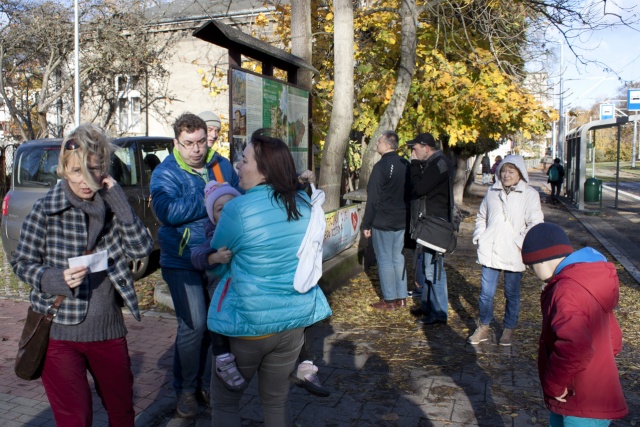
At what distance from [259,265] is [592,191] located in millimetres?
19975

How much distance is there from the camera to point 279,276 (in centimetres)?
289

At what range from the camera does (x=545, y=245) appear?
2809 millimetres

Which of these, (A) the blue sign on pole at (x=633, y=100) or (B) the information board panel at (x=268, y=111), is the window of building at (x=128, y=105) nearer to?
(B) the information board panel at (x=268, y=111)

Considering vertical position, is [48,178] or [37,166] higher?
[37,166]

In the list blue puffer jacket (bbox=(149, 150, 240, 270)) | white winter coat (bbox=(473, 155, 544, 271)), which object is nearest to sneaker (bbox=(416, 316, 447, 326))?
white winter coat (bbox=(473, 155, 544, 271))

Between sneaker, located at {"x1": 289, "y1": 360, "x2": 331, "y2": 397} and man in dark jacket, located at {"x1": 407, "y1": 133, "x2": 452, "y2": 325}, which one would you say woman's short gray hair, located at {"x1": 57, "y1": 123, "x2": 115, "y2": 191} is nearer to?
sneaker, located at {"x1": 289, "y1": 360, "x2": 331, "y2": 397}

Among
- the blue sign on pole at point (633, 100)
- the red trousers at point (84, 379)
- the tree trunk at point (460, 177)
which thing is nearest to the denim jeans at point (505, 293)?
the red trousers at point (84, 379)

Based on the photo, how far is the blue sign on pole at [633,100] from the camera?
62.1ft

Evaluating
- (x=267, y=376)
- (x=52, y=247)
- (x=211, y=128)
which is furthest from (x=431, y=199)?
(x=52, y=247)

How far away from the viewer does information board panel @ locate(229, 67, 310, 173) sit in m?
6.19

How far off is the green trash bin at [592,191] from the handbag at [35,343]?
20.2 metres

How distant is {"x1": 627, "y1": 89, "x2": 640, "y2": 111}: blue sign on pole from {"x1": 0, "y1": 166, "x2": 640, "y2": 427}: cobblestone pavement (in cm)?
1545

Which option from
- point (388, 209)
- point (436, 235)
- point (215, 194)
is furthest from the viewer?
point (388, 209)

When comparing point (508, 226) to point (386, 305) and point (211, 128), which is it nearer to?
point (386, 305)
